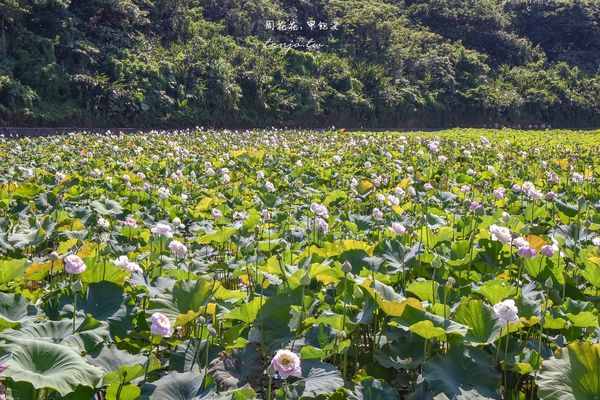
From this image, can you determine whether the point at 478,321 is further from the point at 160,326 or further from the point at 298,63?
the point at 298,63

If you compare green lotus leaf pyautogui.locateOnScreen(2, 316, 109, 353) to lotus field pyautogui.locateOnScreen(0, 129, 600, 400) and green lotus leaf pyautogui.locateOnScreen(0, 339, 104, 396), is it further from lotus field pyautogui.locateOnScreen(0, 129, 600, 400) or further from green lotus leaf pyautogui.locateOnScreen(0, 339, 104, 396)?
green lotus leaf pyautogui.locateOnScreen(0, 339, 104, 396)

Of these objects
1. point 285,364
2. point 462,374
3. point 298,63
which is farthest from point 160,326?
point 298,63

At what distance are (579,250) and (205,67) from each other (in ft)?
52.7

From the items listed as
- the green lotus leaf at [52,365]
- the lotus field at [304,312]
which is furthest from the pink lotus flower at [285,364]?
the green lotus leaf at [52,365]

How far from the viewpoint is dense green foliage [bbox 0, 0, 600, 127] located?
51.0 ft

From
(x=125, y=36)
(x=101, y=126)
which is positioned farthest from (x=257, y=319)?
(x=125, y=36)

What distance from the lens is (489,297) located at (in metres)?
1.75

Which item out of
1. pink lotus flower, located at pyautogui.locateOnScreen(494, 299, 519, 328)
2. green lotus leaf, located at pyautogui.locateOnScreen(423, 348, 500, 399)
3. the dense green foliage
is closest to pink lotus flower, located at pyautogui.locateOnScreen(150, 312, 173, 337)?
green lotus leaf, located at pyautogui.locateOnScreen(423, 348, 500, 399)

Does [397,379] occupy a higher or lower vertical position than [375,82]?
lower

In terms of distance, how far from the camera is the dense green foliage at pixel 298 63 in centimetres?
1555

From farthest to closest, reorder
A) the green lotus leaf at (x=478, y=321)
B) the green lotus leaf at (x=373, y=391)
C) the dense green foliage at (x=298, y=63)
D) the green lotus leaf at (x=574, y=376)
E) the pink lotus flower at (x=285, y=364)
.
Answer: the dense green foliage at (x=298, y=63)
the green lotus leaf at (x=478, y=321)
the green lotus leaf at (x=373, y=391)
the green lotus leaf at (x=574, y=376)
the pink lotus flower at (x=285, y=364)

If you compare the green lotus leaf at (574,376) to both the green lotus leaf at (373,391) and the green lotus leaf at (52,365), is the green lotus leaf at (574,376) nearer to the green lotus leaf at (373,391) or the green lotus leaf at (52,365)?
the green lotus leaf at (373,391)

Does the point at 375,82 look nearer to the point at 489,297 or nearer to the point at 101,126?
the point at 101,126

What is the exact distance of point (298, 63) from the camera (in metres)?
21.1
